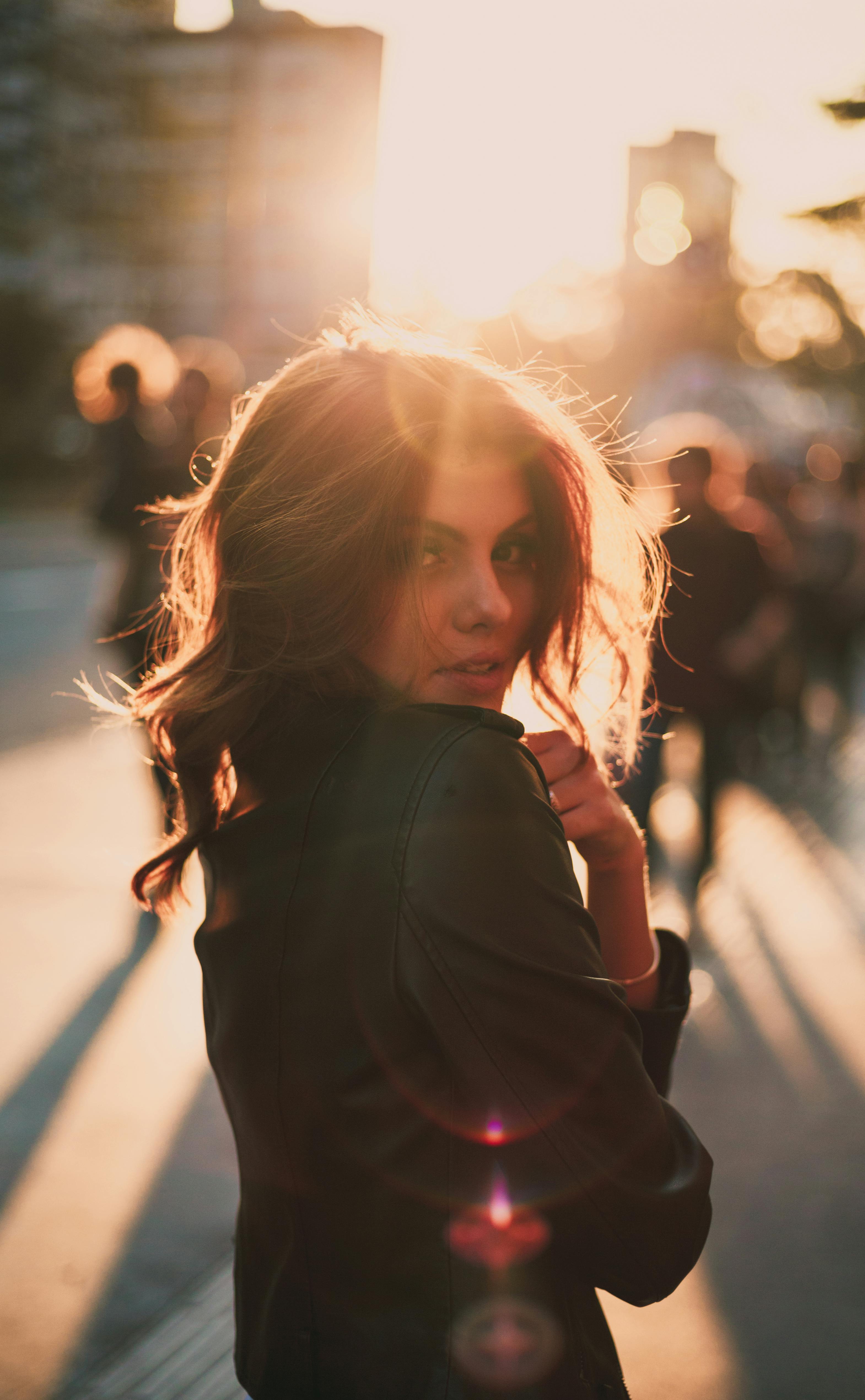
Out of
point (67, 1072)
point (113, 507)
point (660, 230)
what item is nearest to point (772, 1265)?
point (67, 1072)

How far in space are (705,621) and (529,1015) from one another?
4.86 m

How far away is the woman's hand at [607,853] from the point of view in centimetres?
148

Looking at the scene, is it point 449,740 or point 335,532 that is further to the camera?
point 335,532

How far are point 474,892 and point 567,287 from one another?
130 ft

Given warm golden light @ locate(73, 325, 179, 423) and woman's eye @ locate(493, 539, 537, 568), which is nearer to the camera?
woman's eye @ locate(493, 539, 537, 568)

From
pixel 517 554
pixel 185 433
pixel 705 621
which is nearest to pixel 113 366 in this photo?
pixel 185 433

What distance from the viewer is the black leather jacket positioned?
1.03 metres

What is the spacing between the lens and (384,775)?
1105 mm

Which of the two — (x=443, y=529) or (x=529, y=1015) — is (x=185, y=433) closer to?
(x=443, y=529)

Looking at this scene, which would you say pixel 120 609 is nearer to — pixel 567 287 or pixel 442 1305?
pixel 442 1305

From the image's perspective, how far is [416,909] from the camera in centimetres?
103

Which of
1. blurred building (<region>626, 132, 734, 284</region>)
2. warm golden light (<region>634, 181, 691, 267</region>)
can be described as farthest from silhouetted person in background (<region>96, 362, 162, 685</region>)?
warm golden light (<region>634, 181, 691, 267</region>)

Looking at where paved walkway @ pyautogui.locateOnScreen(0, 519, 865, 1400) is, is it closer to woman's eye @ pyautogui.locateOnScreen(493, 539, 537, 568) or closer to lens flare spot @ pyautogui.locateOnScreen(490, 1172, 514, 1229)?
woman's eye @ pyautogui.locateOnScreen(493, 539, 537, 568)

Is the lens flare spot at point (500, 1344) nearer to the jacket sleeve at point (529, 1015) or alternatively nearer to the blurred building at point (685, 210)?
the jacket sleeve at point (529, 1015)
